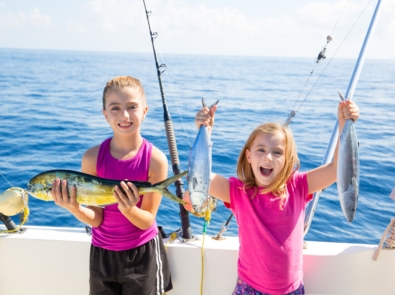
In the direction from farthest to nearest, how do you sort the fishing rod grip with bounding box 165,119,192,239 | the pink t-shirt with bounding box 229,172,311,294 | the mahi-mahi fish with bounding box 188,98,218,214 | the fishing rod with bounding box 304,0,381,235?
1. the fishing rod grip with bounding box 165,119,192,239
2. the fishing rod with bounding box 304,0,381,235
3. the pink t-shirt with bounding box 229,172,311,294
4. the mahi-mahi fish with bounding box 188,98,218,214

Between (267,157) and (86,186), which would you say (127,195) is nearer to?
(86,186)

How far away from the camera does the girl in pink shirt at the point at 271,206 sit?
197 centimetres

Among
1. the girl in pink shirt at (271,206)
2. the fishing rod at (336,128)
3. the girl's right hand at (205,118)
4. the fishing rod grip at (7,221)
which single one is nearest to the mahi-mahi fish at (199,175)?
the girl's right hand at (205,118)

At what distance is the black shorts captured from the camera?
2068mm

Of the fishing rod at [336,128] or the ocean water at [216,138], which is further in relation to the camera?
the ocean water at [216,138]

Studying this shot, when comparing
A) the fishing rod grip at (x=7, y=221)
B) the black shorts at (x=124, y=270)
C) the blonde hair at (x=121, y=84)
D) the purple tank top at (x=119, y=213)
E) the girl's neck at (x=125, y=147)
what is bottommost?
the black shorts at (x=124, y=270)

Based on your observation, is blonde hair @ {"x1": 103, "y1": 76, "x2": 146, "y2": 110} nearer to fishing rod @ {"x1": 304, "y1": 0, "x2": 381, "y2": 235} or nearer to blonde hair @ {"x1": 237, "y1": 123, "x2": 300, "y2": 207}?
blonde hair @ {"x1": 237, "y1": 123, "x2": 300, "y2": 207}

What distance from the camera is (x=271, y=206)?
6.62 ft

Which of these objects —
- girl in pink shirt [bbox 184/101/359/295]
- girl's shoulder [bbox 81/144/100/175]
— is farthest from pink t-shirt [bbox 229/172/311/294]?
girl's shoulder [bbox 81/144/100/175]

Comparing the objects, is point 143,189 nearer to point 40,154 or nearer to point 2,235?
point 2,235

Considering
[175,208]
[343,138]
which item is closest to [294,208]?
[343,138]

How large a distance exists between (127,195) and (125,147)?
40cm

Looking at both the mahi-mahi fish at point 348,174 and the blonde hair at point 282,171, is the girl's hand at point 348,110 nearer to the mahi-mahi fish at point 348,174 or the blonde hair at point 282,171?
the mahi-mahi fish at point 348,174

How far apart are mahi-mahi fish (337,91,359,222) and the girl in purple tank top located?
2.67 ft
